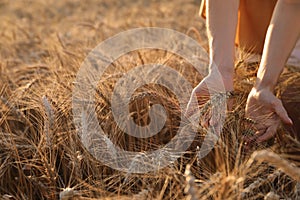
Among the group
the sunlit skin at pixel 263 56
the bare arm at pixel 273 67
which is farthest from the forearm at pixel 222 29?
the bare arm at pixel 273 67

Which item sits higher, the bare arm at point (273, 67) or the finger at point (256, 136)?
the bare arm at point (273, 67)

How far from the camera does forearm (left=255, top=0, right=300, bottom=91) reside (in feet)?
4.25

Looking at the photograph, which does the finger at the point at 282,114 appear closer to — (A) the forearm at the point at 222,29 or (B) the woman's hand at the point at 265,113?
(B) the woman's hand at the point at 265,113

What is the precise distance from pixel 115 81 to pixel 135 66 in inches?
5.1

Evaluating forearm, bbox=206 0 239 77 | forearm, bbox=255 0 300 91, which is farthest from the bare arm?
forearm, bbox=206 0 239 77

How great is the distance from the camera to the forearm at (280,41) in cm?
130

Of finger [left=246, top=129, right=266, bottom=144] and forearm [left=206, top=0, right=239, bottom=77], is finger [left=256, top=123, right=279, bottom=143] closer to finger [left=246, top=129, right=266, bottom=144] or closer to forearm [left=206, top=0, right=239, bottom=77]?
finger [left=246, top=129, right=266, bottom=144]

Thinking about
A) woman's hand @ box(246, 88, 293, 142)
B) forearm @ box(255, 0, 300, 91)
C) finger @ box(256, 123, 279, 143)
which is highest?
forearm @ box(255, 0, 300, 91)

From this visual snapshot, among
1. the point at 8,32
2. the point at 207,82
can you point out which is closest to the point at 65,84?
the point at 207,82

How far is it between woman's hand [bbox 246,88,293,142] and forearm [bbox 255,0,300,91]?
27mm

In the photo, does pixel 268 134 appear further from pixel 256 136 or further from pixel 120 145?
pixel 120 145

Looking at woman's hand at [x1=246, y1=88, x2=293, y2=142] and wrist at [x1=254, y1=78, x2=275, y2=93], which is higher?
wrist at [x1=254, y1=78, x2=275, y2=93]

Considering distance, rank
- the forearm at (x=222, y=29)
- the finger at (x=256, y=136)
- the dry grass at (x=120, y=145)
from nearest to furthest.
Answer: the dry grass at (x=120, y=145)
the finger at (x=256, y=136)
the forearm at (x=222, y=29)

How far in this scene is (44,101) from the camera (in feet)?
3.90
